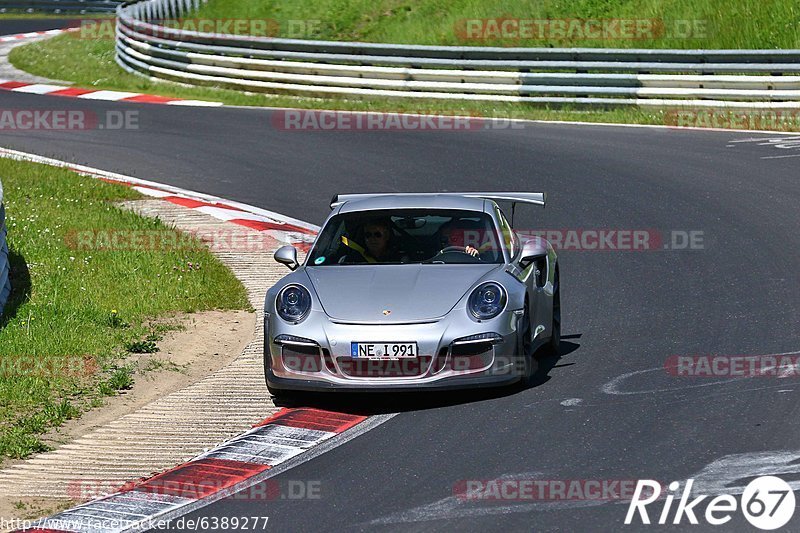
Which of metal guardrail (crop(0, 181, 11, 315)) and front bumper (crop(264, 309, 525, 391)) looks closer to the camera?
front bumper (crop(264, 309, 525, 391))

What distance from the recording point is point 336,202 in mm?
10156

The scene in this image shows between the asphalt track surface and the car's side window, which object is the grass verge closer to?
the asphalt track surface

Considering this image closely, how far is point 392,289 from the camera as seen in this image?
871cm

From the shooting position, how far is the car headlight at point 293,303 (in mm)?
8648

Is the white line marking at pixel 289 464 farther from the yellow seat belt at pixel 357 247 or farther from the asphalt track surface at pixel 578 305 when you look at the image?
the yellow seat belt at pixel 357 247

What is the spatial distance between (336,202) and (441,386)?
236 centimetres

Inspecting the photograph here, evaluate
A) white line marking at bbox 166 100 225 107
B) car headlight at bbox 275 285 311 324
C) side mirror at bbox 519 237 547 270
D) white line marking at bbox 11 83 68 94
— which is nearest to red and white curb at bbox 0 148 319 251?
side mirror at bbox 519 237 547 270

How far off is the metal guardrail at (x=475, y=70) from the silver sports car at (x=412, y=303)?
1117 cm

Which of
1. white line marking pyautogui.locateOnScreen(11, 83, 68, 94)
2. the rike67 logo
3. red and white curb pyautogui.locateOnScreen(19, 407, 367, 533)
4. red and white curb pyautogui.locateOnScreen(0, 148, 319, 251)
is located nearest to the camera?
the rike67 logo

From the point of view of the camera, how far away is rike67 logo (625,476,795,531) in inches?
241

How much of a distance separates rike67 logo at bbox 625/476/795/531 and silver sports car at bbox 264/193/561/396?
6.53ft

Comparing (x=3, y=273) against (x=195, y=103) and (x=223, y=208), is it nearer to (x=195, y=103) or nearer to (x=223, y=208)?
(x=223, y=208)

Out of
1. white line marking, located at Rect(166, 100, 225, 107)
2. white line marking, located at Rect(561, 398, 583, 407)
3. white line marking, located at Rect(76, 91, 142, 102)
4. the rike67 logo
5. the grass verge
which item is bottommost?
the grass verge

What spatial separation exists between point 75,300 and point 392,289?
3.59 m
